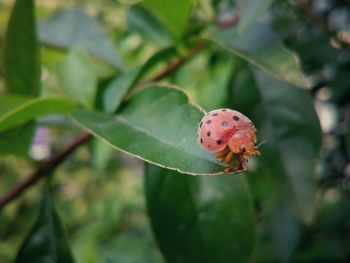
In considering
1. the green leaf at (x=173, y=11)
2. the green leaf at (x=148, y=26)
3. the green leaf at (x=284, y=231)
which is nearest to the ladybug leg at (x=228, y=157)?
the green leaf at (x=173, y=11)

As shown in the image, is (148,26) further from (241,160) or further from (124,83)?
(241,160)

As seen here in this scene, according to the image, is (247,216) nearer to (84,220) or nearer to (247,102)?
(247,102)

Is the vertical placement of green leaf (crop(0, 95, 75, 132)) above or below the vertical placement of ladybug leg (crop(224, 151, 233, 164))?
below

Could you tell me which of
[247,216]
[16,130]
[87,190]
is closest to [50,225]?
[16,130]

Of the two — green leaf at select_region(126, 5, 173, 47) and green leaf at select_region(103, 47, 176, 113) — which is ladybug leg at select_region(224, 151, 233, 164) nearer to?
green leaf at select_region(103, 47, 176, 113)

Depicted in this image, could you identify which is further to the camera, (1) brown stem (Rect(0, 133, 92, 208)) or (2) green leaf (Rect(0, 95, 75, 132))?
(1) brown stem (Rect(0, 133, 92, 208))

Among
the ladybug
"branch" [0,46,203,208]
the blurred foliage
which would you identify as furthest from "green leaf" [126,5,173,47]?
the ladybug

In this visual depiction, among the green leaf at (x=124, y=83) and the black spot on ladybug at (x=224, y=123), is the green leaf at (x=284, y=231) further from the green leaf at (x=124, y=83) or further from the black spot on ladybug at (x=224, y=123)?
the black spot on ladybug at (x=224, y=123)
